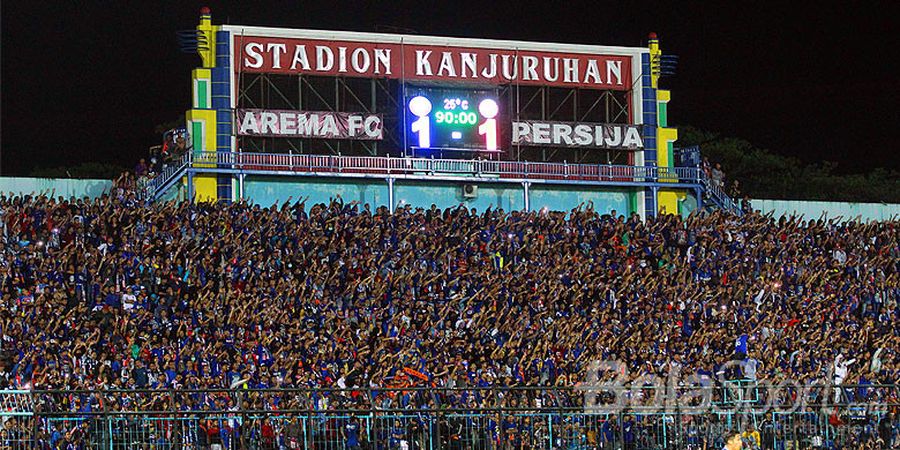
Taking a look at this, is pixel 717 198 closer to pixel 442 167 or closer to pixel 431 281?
pixel 442 167

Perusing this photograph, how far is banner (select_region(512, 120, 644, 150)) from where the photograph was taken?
43.1m

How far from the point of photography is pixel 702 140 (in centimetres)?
7456

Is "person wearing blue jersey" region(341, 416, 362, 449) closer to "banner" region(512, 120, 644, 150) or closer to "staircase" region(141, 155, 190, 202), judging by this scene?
"staircase" region(141, 155, 190, 202)

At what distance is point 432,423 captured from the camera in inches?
906

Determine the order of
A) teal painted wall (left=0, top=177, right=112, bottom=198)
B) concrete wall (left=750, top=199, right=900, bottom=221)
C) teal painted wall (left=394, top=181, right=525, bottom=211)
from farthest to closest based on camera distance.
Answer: concrete wall (left=750, top=199, right=900, bottom=221)
teal painted wall (left=394, top=181, right=525, bottom=211)
teal painted wall (left=0, top=177, right=112, bottom=198)

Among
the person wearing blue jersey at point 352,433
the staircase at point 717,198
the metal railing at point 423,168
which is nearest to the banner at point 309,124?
the metal railing at point 423,168

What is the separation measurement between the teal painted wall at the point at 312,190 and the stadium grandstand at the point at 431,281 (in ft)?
0.19

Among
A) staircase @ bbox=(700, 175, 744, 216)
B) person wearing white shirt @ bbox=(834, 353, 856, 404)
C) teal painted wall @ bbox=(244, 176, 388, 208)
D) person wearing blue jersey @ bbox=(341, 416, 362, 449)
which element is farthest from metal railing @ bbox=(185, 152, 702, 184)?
person wearing blue jersey @ bbox=(341, 416, 362, 449)

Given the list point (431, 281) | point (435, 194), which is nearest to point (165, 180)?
point (435, 194)

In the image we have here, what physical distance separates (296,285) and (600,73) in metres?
15.8

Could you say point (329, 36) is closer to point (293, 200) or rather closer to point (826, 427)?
point (293, 200)

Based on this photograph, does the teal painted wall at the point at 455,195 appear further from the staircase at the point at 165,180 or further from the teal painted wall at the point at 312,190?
the staircase at the point at 165,180

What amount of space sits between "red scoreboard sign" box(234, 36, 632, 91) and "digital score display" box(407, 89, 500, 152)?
2.44 ft

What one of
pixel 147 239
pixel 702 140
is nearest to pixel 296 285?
pixel 147 239
